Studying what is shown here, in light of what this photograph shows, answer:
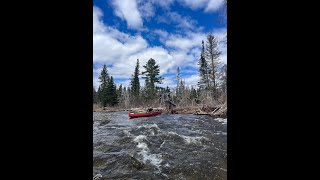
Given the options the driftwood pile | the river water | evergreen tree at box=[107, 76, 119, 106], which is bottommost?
the river water

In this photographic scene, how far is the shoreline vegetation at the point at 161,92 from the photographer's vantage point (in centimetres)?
3422

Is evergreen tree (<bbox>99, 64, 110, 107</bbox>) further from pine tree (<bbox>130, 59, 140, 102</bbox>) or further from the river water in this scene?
the river water

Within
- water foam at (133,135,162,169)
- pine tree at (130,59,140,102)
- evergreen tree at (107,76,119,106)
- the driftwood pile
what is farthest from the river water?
pine tree at (130,59,140,102)

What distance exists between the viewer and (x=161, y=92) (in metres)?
54.6

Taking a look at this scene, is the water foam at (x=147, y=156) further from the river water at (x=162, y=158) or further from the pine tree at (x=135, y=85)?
the pine tree at (x=135, y=85)

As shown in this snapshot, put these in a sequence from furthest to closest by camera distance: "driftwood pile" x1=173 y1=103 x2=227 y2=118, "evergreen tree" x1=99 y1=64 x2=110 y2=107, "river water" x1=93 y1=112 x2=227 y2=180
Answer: "evergreen tree" x1=99 y1=64 x2=110 y2=107, "driftwood pile" x1=173 y1=103 x2=227 y2=118, "river water" x1=93 y1=112 x2=227 y2=180

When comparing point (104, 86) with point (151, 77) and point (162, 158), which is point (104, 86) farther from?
point (162, 158)

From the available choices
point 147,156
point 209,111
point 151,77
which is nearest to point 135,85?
point 151,77

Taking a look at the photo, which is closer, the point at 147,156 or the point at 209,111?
the point at 147,156

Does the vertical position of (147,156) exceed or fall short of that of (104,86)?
it falls short

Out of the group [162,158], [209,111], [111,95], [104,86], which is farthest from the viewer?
[104,86]

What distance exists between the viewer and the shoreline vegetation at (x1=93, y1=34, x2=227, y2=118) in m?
34.2
